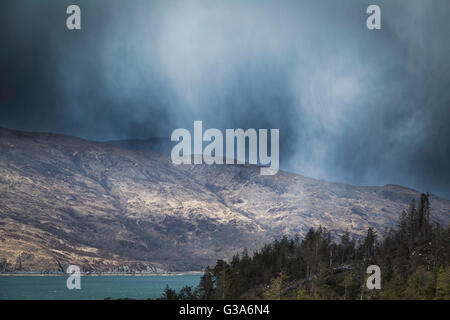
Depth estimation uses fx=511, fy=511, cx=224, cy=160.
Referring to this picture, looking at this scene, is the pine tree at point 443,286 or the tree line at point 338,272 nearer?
the pine tree at point 443,286

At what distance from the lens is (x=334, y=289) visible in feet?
322

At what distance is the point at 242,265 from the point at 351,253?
36.6 meters

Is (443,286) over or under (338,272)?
over

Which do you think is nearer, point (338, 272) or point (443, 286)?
point (443, 286)

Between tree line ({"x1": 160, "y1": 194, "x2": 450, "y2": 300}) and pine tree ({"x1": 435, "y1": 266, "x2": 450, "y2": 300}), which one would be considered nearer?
pine tree ({"x1": 435, "y1": 266, "x2": 450, "y2": 300})
